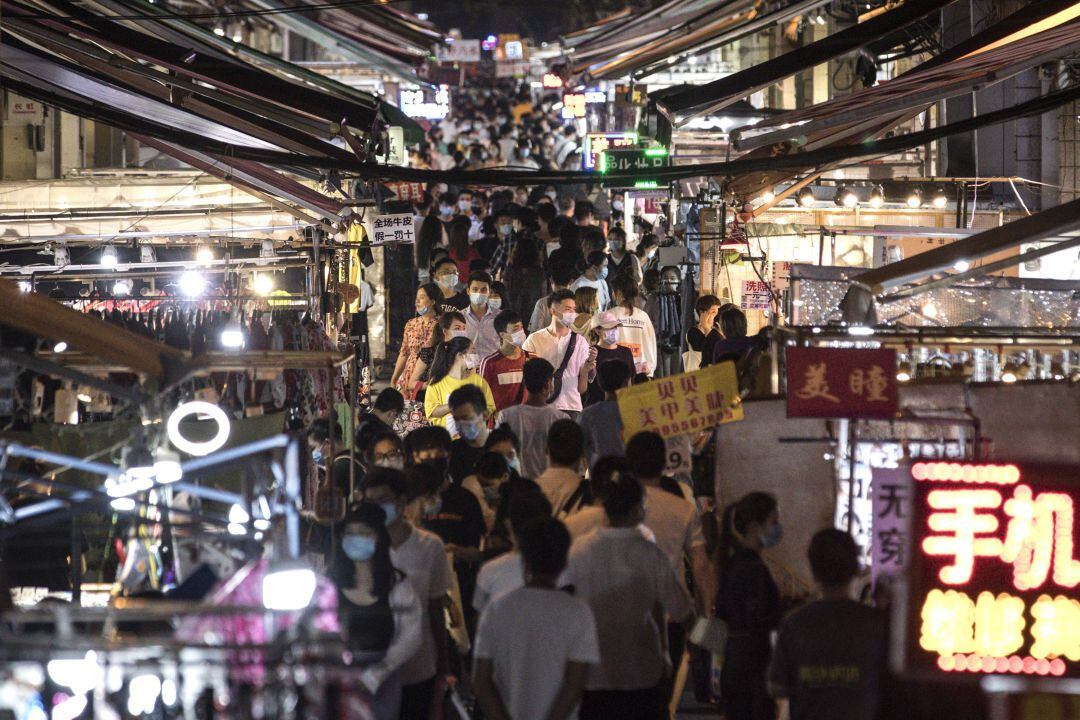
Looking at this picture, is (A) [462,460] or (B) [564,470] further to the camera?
(A) [462,460]

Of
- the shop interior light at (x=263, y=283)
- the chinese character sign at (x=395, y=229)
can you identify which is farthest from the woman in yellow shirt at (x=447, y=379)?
the shop interior light at (x=263, y=283)

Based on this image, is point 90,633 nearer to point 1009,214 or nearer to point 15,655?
point 15,655

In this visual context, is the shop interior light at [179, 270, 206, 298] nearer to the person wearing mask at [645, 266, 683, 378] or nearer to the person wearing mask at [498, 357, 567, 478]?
the person wearing mask at [498, 357, 567, 478]

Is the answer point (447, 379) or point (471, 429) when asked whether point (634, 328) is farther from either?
point (471, 429)

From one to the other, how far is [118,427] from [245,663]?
20.2 feet

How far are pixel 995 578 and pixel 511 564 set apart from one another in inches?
94.8

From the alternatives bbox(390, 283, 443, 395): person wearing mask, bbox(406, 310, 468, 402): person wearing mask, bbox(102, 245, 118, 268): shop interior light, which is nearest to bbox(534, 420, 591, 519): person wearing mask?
bbox(406, 310, 468, 402): person wearing mask

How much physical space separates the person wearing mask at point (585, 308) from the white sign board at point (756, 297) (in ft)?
8.63

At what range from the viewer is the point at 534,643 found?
587cm

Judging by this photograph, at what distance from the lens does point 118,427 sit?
10219mm

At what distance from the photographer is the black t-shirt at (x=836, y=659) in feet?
19.2

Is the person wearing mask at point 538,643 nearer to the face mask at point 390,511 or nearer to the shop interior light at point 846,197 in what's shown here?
the face mask at point 390,511

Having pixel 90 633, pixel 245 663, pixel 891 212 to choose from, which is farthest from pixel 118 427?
pixel 891 212

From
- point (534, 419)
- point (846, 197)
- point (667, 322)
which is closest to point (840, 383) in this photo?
point (534, 419)
